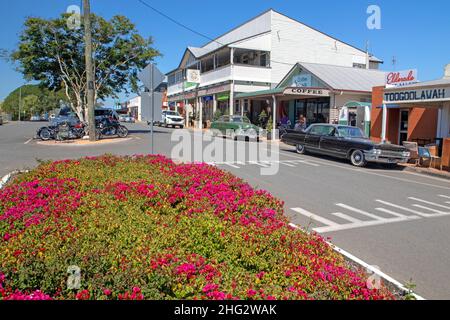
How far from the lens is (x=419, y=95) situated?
15148 mm

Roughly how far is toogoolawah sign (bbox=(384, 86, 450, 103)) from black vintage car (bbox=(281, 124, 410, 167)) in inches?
85.6

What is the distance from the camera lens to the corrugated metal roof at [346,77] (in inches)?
1041

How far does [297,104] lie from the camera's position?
3133cm

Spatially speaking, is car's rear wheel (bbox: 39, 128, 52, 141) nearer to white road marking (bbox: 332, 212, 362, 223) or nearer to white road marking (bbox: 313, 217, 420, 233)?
white road marking (bbox: 332, 212, 362, 223)

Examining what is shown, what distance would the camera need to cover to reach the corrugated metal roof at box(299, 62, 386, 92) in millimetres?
26439

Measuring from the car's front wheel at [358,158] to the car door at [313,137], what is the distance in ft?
6.81

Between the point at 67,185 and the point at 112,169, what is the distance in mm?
1887

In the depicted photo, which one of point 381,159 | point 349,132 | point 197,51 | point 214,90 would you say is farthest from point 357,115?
point 197,51

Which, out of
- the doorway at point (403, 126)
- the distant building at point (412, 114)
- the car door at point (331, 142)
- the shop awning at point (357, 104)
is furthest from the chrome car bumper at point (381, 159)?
the shop awning at point (357, 104)

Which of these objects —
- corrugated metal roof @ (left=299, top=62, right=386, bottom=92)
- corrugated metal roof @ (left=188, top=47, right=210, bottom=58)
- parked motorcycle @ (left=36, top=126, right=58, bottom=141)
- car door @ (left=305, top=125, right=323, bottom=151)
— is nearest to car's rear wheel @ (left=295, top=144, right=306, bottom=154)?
car door @ (left=305, top=125, right=323, bottom=151)

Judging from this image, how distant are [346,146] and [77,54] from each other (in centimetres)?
1906

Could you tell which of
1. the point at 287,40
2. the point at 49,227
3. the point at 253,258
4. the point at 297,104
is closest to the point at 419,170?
the point at 253,258

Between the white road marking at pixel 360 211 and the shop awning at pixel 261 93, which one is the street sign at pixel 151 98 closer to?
the white road marking at pixel 360 211

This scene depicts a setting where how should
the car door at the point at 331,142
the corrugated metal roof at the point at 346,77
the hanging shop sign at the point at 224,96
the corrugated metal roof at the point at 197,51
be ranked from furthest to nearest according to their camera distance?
1. the corrugated metal roof at the point at 197,51
2. the hanging shop sign at the point at 224,96
3. the corrugated metal roof at the point at 346,77
4. the car door at the point at 331,142
